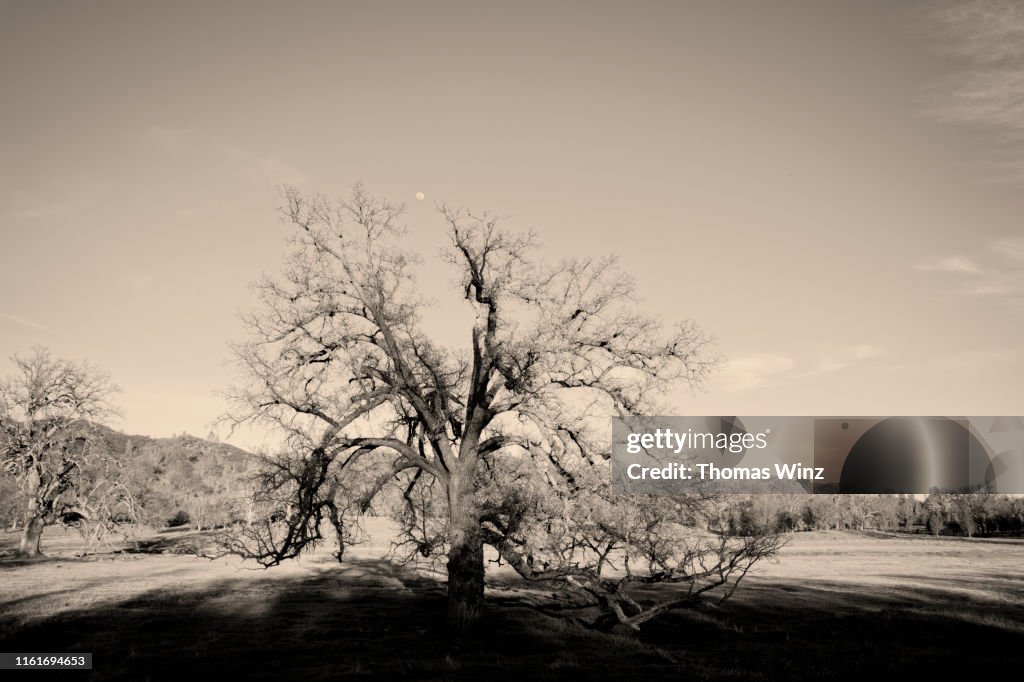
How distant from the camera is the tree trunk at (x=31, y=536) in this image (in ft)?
135

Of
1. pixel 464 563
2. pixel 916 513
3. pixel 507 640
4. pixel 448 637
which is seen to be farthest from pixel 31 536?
pixel 916 513

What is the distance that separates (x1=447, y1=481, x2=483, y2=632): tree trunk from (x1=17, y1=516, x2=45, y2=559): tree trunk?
36746mm

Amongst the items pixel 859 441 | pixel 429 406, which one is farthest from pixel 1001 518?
Answer: pixel 429 406

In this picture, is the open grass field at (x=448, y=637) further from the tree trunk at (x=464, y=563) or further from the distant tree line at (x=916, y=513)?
the distant tree line at (x=916, y=513)

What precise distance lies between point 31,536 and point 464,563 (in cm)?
3827

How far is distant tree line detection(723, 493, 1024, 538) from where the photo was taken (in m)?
83.9

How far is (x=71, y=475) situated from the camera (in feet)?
133

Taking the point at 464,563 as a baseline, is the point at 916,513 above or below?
below

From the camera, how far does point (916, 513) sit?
98.7 meters

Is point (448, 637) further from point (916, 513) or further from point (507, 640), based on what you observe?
point (916, 513)

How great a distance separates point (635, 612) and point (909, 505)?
100712 mm

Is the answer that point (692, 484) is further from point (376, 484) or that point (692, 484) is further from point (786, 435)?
point (786, 435)

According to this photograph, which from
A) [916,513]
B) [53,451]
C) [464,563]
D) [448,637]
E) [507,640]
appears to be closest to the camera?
[464,563]

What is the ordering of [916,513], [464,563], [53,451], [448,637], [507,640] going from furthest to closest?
[916,513] < [53,451] < [507,640] < [448,637] < [464,563]
